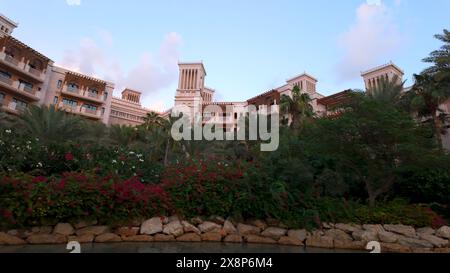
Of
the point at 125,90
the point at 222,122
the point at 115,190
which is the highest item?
the point at 125,90

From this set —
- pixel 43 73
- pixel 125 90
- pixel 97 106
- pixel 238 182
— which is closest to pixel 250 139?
pixel 238 182

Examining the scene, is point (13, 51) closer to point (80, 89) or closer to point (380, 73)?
point (80, 89)

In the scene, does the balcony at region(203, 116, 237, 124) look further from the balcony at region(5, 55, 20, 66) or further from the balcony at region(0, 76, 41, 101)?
the balcony at region(5, 55, 20, 66)

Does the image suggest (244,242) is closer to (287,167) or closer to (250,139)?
(287,167)

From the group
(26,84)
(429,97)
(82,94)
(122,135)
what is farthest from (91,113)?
(429,97)

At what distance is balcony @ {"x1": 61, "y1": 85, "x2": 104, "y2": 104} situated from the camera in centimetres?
3858

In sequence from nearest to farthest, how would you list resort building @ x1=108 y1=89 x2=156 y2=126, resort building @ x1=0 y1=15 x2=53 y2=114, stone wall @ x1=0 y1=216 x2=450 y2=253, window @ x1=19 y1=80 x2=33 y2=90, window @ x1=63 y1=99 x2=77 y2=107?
stone wall @ x1=0 y1=216 x2=450 y2=253 < resort building @ x1=0 y1=15 x2=53 y2=114 < window @ x1=19 y1=80 x2=33 y2=90 < window @ x1=63 y1=99 x2=77 y2=107 < resort building @ x1=108 y1=89 x2=156 y2=126

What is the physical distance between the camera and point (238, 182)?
928 cm

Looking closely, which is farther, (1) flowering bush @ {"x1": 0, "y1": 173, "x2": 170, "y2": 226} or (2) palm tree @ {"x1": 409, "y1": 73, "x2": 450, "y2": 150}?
(2) palm tree @ {"x1": 409, "y1": 73, "x2": 450, "y2": 150}

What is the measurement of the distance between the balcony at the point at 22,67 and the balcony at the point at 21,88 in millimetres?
1641

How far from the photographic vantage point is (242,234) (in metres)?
8.59

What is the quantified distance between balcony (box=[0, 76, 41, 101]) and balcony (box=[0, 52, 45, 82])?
1.64 metres

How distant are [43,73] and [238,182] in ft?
128

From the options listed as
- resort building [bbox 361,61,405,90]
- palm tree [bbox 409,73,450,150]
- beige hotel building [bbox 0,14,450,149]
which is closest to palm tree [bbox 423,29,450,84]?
palm tree [bbox 409,73,450,150]
